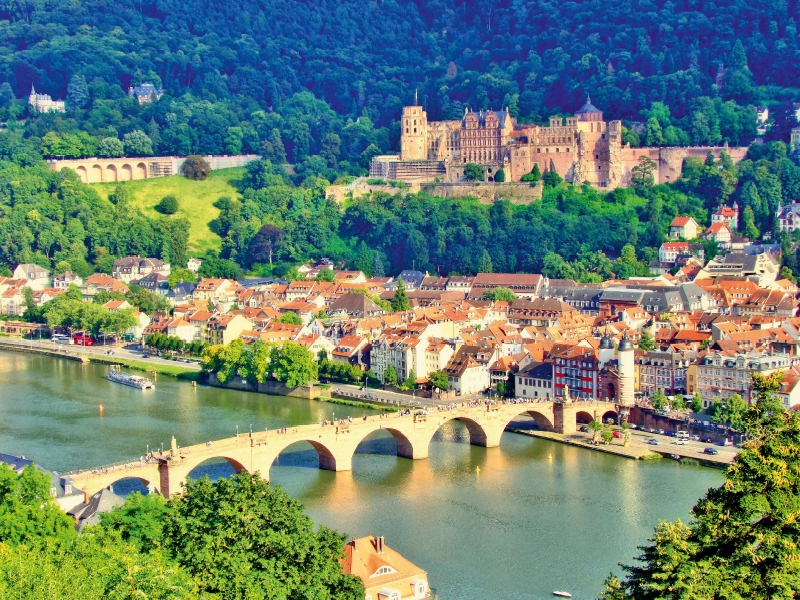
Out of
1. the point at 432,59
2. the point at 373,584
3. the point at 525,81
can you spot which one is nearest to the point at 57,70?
the point at 432,59

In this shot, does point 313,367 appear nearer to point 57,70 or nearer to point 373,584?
point 373,584

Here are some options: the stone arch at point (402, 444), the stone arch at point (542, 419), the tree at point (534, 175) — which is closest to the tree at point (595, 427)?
the stone arch at point (542, 419)

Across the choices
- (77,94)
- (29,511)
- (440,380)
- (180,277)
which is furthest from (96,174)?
(29,511)

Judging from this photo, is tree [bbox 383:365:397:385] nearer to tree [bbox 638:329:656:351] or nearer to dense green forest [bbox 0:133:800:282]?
tree [bbox 638:329:656:351]

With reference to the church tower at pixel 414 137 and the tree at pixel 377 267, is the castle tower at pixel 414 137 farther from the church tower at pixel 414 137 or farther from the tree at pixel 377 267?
the tree at pixel 377 267

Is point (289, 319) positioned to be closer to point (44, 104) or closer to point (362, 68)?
point (44, 104)

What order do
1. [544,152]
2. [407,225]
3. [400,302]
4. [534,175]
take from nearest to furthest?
[400,302]
[407,225]
[534,175]
[544,152]
